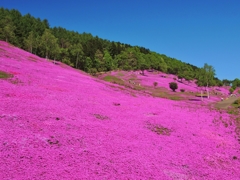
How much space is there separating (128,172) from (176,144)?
7.61 meters

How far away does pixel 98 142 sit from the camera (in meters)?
15.2

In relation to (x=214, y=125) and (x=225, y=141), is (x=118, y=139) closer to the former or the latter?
(x=225, y=141)

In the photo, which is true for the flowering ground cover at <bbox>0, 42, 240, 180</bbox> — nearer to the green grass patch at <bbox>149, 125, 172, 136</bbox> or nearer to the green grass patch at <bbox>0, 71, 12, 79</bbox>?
the green grass patch at <bbox>149, 125, 172, 136</bbox>

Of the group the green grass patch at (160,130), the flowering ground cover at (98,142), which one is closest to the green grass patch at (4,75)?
the flowering ground cover at (98,142)

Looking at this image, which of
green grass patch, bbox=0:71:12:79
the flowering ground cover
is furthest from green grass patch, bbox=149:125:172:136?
green grass patch, bbox=0:71:12:79

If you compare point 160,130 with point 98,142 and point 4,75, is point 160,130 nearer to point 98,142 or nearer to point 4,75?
point 98,142

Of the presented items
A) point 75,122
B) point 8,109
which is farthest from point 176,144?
point 8,109

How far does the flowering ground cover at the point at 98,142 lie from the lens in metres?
11.2

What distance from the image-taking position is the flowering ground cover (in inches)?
440

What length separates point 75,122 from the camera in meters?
18.2

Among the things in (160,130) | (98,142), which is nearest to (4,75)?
(98,142)

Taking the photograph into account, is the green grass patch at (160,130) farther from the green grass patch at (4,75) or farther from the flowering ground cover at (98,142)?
the green grass patch at (4,75)

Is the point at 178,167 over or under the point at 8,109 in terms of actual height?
under

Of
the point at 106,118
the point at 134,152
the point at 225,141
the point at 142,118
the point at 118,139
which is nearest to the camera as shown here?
the point at 134,152
